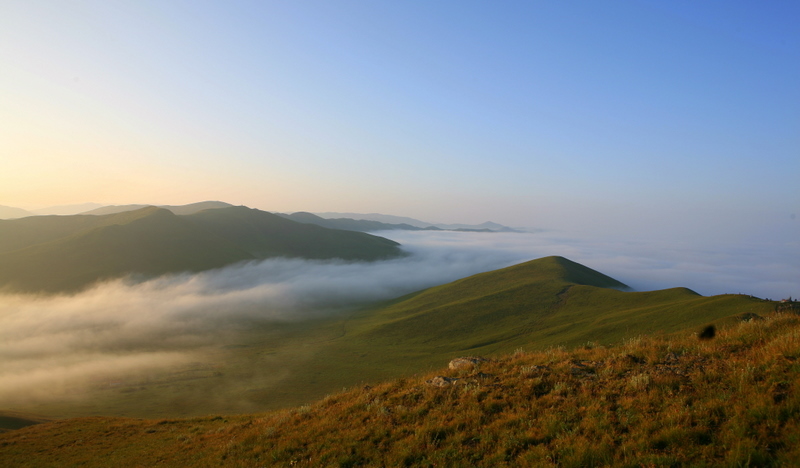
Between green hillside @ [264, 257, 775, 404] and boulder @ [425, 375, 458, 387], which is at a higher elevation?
boulder @ [425, 375, 458, 387]

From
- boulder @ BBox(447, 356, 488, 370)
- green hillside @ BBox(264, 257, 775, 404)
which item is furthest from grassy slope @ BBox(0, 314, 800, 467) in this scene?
green hillside @ BBox(264, 257, 775, 404)

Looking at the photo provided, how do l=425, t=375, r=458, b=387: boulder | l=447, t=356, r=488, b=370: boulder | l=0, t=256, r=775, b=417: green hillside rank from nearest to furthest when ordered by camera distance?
l=425, t=375, r=458, b=387: boulder
l=447, t=356, r=488, b=370: boulder
l=0, t=256, r=775, b=417: green hillside

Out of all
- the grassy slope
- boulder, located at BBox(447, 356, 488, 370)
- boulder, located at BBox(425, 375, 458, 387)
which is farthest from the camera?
boulder, located at BBox(447, 356, 488, 370)

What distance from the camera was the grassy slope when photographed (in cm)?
673

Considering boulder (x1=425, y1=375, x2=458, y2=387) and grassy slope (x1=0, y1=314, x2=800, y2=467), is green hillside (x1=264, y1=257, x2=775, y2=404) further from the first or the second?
boulder (x1=425, y1=375, x2=458, y2=387)

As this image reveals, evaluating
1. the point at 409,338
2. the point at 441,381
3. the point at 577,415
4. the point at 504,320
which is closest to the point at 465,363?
the point at 441,381

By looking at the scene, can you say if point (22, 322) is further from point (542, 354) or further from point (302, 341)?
point (542, 354)

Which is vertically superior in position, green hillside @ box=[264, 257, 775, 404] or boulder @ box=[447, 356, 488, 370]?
boulder @ box=[447, 356, 488, 370]

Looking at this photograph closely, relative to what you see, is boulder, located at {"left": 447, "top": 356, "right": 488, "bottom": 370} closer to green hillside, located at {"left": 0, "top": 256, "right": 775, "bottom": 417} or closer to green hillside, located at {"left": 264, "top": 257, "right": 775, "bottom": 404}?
green hillside, located at {"left": 0, "top": 256, "right": 775, "bottom": 417}

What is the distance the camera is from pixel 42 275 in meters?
147

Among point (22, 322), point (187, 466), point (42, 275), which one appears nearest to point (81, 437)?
point (187, 466)

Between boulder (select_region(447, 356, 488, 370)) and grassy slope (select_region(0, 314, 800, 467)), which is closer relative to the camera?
grassy slope (select_region(0, 314, 800, 467))

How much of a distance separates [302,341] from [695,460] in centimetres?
11365

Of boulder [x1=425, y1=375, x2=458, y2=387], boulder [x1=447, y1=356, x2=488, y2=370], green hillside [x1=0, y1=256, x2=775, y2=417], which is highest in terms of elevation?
boulder [x1=425, y1=375, x2=458, y2=387]
